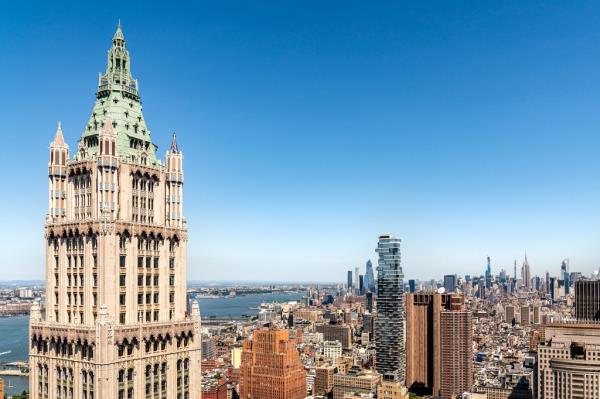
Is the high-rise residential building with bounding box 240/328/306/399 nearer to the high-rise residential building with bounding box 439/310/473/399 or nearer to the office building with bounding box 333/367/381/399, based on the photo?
the office building with bounding box 333/367/381/399

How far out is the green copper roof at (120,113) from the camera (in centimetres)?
3309

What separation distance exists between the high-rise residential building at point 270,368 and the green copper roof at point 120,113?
141199 millimetres

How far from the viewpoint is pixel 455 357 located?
624 ft

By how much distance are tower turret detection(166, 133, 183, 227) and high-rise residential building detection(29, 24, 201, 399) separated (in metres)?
0.06

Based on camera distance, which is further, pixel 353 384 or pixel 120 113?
pixel 353 384

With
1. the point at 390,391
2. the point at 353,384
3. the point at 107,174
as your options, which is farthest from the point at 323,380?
the point at 107,174

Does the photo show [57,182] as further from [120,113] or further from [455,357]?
[455,357]

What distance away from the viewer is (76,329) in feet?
103

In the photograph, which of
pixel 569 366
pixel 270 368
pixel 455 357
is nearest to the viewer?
pixel 569 366

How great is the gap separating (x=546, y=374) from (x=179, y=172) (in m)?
129

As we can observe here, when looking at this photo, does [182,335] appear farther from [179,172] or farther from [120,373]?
[179,172]

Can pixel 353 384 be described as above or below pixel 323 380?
above

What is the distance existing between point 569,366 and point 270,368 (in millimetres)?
74860

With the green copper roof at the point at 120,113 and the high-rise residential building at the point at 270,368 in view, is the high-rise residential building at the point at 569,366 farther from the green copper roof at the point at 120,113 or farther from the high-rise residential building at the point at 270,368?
the green copper roof at the point at 120,113
